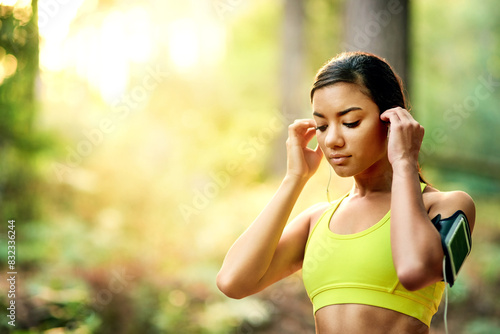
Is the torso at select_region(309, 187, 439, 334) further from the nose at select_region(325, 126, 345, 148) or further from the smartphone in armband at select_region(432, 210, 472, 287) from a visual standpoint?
the nose at select_region(325, 126, 345, 148)

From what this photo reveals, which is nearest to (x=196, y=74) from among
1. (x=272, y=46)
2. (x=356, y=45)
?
(x=272, y=46)

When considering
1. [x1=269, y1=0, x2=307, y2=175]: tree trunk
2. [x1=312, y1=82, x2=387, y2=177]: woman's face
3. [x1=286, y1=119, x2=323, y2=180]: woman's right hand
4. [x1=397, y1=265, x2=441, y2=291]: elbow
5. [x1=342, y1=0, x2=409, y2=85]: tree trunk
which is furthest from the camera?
[x1=269, y1=0, x2=307, y2=175]: tree trunk

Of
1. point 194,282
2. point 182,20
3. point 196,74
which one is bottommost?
point 194,282

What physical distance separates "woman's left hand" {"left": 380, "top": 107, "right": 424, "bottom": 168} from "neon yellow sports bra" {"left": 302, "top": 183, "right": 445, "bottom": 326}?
211mm

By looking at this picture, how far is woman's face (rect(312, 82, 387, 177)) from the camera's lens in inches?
79.4

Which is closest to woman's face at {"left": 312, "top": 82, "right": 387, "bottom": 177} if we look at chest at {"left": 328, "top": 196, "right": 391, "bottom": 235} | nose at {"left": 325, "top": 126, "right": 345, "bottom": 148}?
nose at {"left": 325, "top": 126, "right": 345, "bottom": 148}

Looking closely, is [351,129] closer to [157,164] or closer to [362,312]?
[362,312]

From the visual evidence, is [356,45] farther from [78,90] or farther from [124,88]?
[124,88]

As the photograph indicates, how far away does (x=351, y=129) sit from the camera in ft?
6.63

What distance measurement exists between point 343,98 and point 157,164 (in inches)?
314

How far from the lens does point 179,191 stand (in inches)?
366

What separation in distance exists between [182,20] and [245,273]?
41.1ft

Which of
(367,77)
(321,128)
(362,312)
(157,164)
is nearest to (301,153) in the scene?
(321,128)

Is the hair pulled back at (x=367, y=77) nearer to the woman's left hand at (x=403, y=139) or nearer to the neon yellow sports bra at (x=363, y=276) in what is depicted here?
the woman's left hand at (x=403, y=139)
